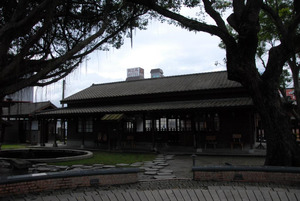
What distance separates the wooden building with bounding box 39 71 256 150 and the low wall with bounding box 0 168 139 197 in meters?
9.52

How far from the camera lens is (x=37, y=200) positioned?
5133 mm

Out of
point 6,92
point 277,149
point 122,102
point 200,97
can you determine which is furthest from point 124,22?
point 122,102

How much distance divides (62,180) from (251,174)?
199 inches

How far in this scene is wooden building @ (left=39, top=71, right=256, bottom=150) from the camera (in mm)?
16094

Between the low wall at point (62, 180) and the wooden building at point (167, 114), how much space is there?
952 cm

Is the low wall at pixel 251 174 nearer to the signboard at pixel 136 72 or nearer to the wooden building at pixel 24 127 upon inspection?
the wooden building at pixel 24 127

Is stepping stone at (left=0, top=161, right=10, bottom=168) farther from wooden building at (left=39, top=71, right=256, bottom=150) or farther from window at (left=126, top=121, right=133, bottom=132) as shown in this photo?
window at (left=126, top=121, right=133, bottom=132)

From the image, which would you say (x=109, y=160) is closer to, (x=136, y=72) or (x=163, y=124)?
(x=163, y=124)

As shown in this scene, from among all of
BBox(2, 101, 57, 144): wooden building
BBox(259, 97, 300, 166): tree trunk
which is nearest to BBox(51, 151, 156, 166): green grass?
BBox(259, 97, 300, 166): tree trunk

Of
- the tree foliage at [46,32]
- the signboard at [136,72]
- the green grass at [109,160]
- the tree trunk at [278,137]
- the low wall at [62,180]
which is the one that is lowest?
the green grass at [109,160]

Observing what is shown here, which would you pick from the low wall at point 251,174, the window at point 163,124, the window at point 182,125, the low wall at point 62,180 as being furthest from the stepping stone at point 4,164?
the window at point 182,125

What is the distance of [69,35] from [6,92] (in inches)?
180

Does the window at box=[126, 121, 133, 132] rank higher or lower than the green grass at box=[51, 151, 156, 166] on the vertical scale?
higher

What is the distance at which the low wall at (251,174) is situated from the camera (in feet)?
21.5
